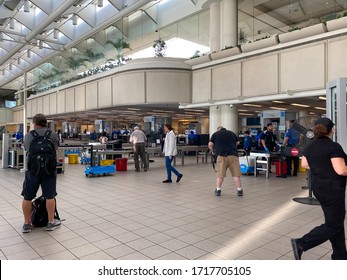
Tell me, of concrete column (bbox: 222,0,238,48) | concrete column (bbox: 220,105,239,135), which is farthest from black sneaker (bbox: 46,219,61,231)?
concrete column (bbox: 222,0,238,48)

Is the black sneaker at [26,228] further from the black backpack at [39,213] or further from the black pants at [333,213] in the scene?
the black pants at [333,213]

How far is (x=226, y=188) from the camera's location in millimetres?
6656

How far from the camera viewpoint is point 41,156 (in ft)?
11.7

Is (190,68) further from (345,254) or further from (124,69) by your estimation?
(345,254)

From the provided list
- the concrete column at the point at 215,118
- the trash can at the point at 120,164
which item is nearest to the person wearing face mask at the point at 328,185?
the trash can at the point at 120,164

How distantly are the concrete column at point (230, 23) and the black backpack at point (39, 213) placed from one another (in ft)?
32.3

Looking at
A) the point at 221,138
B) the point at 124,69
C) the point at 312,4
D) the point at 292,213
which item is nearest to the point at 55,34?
the point at 124,69

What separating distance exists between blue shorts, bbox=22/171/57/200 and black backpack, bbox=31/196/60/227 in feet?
0.88

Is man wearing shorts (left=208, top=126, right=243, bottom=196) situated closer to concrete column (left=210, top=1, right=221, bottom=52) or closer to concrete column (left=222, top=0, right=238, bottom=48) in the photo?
concrete column (left=222, top=0, right=238, bottom=48)

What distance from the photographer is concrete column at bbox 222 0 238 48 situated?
11.7m

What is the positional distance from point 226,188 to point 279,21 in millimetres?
7042

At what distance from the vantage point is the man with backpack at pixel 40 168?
357 cm

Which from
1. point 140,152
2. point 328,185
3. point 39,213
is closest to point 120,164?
point 140,152

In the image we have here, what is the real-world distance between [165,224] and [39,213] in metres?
1.68
